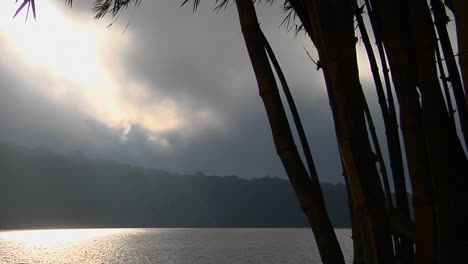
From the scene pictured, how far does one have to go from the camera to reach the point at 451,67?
3846 mm

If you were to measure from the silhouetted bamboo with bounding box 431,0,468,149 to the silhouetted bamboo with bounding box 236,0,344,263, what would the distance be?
133 cm

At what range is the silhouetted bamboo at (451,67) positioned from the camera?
3.64m

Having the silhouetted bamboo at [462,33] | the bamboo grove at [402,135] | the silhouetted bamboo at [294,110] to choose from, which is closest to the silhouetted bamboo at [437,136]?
the bamboo grove at [402,135]

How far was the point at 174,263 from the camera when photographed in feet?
310

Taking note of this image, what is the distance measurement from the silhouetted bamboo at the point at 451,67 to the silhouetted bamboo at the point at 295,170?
133 cm

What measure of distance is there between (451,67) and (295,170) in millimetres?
1709

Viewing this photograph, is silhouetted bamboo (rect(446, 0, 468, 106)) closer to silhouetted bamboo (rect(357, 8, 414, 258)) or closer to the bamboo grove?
the bamboo grove

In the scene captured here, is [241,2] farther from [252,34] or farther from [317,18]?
[317,18]

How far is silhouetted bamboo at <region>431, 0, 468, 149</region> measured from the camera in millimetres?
3645

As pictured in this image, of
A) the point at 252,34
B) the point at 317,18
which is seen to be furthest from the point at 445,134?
the point at 252,34

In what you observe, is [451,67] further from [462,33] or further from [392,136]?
[462,33]

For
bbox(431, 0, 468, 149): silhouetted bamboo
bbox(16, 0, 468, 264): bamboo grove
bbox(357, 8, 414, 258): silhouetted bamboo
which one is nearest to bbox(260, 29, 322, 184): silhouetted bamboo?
bbox(16, 0, 468, 264): bamboo grove

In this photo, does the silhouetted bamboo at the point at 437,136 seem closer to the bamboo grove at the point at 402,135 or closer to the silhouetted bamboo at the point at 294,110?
the bamboo grove at the point at 402,135

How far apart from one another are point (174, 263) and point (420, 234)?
95.8m
